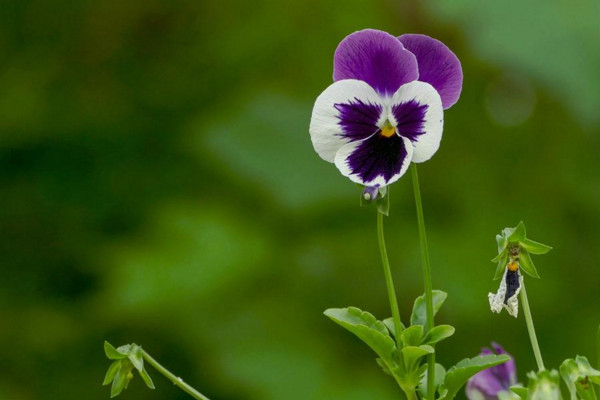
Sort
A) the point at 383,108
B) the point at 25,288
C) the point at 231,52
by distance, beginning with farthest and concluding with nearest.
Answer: the point at 231,52 → the point at 25,288 → the point at 383,108

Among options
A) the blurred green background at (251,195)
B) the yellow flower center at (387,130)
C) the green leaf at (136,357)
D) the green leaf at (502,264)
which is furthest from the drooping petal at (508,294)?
the blurred green background at (251,195)

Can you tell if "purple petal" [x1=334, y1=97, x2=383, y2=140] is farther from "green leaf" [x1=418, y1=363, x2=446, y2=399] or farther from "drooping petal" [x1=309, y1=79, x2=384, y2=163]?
"green leaf" [x1=418, y1=363, x2=446, y2=399]

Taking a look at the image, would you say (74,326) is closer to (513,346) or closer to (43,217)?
(43,217)

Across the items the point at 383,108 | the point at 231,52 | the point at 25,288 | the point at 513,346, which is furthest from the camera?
the point at 231,52

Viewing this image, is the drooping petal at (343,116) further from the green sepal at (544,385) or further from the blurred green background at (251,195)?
the blurred green background at (251,195)

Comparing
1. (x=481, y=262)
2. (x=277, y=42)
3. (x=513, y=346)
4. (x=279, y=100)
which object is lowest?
(x=513, y=346)

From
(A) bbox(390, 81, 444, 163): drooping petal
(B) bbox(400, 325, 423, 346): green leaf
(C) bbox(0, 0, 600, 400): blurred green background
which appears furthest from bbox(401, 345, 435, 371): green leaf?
(C) bbox(0, 0, 600, 400): blurred green background

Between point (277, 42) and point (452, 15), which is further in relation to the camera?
point (277, 42)

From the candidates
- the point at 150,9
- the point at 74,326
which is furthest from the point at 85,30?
the point at 74,326
